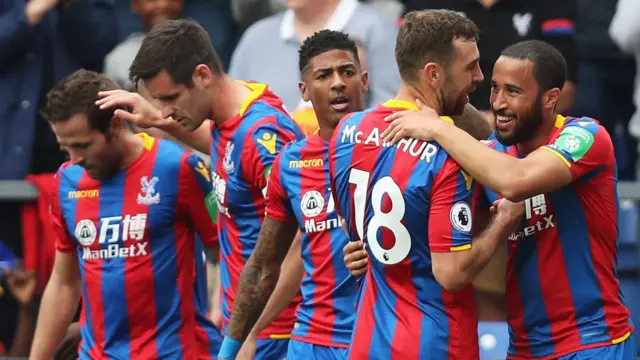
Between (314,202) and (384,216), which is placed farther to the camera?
(314,202)

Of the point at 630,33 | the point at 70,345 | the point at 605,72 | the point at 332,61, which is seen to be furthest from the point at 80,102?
the point at 605,72

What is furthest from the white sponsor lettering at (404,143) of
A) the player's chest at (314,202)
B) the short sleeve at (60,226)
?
the short sleeve at (60,226)

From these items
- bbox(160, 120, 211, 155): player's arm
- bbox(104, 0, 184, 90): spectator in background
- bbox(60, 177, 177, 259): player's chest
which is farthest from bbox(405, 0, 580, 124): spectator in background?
bbox(60, 177, 177, 259): player's chest

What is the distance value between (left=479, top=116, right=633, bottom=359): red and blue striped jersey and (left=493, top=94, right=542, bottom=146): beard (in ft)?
0.29

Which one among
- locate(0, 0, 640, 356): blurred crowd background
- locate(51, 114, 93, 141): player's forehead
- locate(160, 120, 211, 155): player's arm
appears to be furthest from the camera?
locate(0, 0, 640, 356): blurred crowd background

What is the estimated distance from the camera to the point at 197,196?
674 cm

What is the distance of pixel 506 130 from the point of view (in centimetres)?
541

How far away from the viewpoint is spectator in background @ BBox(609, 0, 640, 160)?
8.73 m

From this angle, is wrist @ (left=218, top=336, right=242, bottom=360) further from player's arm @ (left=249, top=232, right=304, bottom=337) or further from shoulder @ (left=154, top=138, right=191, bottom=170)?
shoulder @ (left=154, top=138, right=191, bottom=170)

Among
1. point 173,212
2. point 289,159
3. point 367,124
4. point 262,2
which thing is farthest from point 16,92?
point 367,124

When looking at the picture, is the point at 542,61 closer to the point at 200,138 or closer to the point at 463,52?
the point at 463,52

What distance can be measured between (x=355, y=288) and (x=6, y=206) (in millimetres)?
3477

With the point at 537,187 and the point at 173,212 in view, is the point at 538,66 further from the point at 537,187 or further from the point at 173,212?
the point at 173,212

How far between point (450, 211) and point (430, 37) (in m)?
0.65
